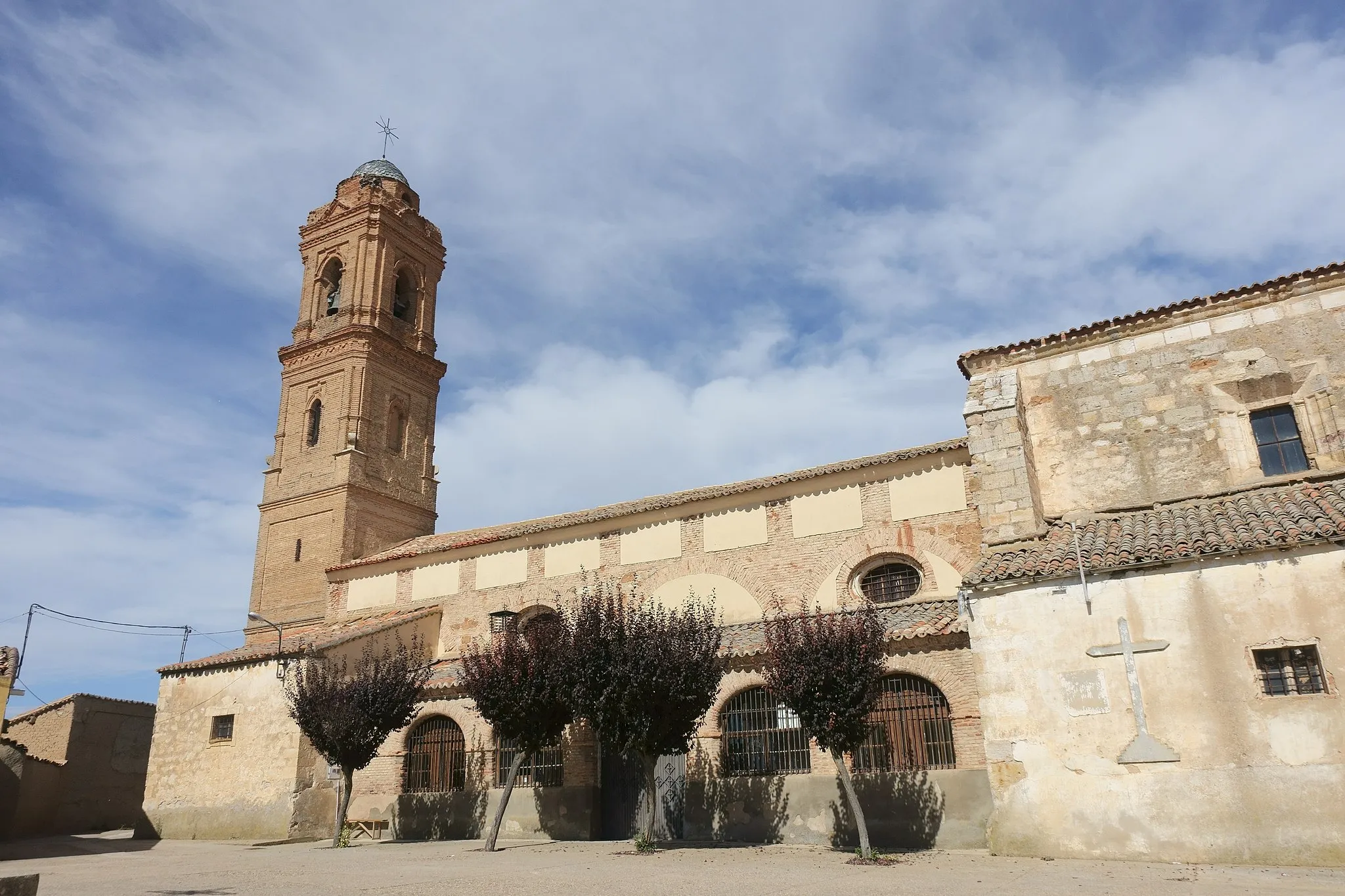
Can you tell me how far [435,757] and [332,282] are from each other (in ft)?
58.2

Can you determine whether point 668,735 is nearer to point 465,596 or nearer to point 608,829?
point 608,829

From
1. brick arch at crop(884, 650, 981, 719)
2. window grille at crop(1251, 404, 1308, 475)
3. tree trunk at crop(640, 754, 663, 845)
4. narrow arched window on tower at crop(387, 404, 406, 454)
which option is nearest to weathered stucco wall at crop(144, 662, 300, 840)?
tree trunk at crop(640, 754, 663, 845)

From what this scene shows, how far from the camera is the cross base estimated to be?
10.8 meters

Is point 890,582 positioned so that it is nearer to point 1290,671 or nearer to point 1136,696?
point 1136,696

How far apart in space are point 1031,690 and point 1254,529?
10.7 feet

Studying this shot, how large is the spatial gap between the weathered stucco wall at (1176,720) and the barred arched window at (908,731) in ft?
9.45

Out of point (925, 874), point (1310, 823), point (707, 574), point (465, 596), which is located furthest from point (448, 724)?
point (1310, 823)

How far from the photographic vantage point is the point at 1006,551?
45.3 ft

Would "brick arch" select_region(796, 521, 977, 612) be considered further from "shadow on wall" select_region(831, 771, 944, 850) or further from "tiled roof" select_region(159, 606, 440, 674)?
"tiled roof" select_region(159, 606, 440, 674)

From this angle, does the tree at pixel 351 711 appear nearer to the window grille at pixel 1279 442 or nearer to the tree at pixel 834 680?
the tree at pixel 834 680

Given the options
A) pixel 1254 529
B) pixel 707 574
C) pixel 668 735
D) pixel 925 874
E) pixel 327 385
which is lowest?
pixel 925 874

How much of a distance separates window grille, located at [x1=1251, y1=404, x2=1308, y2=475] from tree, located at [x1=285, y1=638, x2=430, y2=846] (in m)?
14.9

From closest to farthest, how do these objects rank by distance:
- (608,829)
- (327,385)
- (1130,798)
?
(1130,798) → (608,829) → (327,385)

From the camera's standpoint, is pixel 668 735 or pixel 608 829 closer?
pixel 668 735
